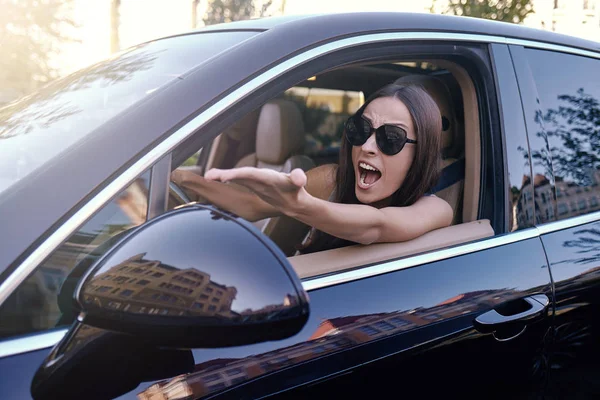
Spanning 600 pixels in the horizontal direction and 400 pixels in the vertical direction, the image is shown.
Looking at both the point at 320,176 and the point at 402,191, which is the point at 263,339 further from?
the point at 320,176

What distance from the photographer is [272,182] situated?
126cm

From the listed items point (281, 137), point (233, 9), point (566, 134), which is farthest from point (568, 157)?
point (233, 9)

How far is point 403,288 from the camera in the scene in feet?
4.85

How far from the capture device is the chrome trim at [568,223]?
185cm

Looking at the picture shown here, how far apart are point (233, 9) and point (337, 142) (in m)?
12.9

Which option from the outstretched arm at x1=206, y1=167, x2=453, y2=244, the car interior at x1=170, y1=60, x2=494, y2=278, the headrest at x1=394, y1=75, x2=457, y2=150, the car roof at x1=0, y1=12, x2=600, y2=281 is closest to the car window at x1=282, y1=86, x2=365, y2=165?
the car interior at x1=170, y1=60, x2=494, y2=278

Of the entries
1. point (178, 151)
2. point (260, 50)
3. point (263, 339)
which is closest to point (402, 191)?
point (260, 50)

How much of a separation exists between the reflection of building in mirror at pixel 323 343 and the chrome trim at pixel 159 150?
294 mm

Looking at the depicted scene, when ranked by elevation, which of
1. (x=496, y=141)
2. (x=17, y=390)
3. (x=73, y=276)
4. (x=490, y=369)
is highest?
(x=496, y=141)

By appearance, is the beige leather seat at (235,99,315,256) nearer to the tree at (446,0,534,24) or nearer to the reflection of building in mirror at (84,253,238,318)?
the reflection of building in mirror at (84,253,238,318)

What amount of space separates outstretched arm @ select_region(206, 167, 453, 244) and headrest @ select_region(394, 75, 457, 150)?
1.32 ft

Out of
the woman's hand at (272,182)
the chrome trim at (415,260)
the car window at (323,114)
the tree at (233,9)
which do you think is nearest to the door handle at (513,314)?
the chrome trim at (415,260)

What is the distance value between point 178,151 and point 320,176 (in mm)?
1108

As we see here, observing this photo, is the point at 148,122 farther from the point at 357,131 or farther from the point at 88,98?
the point at 357,131
